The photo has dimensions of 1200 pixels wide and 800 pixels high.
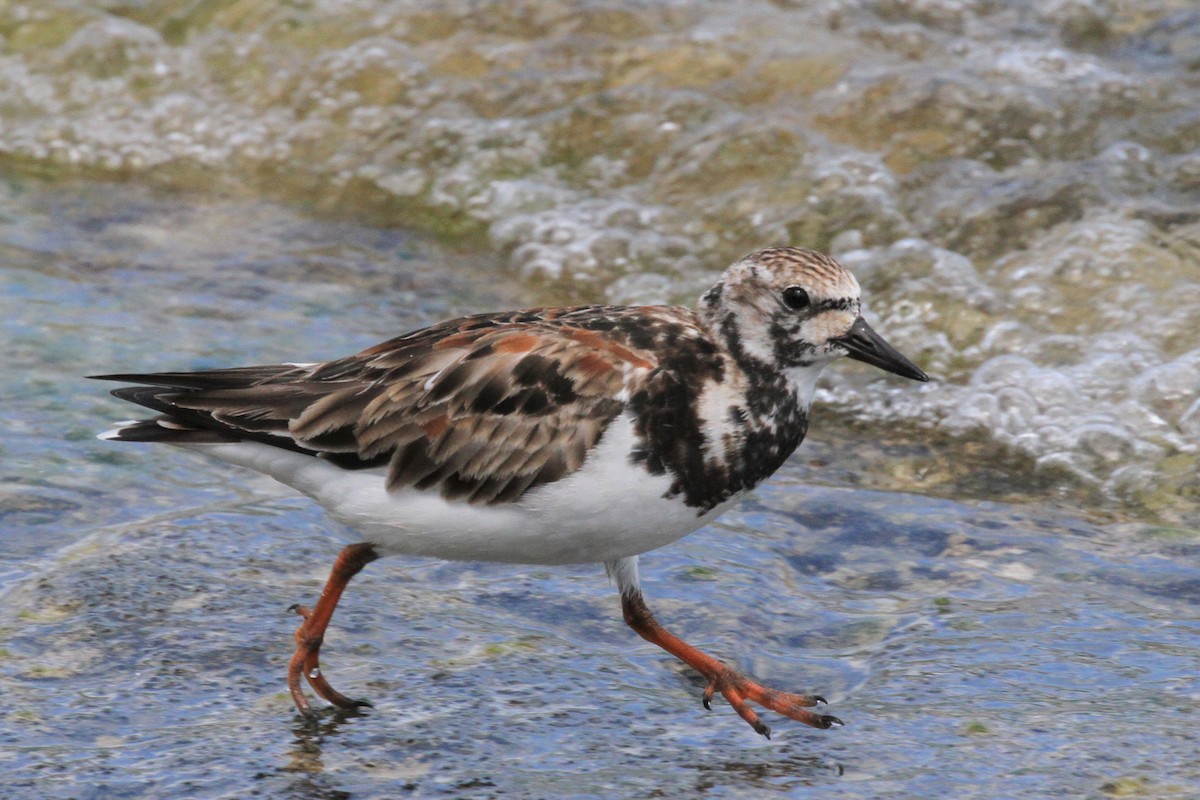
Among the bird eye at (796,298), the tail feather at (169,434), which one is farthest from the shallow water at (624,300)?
the bird eye at (796,298)

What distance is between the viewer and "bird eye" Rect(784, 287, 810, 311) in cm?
445

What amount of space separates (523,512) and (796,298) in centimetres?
98

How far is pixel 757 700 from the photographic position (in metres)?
4.48

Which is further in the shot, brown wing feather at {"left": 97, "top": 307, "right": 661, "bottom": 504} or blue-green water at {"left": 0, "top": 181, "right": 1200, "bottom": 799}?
brown wing feather at {"left": 97, "top": 307, "right": 661, "bottom": 504}

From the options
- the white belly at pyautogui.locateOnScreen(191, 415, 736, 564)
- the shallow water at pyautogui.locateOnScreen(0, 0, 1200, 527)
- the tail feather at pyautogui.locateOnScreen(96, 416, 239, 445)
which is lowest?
the white belly at pyautogui.locateOnScreen(191, 415, 736, 564)

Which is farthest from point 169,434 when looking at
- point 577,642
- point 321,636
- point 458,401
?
point 577,642

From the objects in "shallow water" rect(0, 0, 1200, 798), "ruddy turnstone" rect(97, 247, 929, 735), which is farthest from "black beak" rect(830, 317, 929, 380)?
"shallow water" rect(0, 0, 1200, 798)

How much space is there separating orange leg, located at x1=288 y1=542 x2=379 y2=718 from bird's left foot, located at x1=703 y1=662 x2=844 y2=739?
100 centimetres

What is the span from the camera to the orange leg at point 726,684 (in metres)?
4.43

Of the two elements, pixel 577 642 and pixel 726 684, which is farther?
pixel 577 642

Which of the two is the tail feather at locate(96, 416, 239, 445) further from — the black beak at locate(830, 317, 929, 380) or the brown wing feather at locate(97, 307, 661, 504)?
the black beak at locate(830, 317, 929, 380)

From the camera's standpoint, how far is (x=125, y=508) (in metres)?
5.62

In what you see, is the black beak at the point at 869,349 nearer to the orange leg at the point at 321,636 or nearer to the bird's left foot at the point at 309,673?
the orange leg at the point at 321,636

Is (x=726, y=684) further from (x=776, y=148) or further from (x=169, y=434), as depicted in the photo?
(x=776, y=148)
